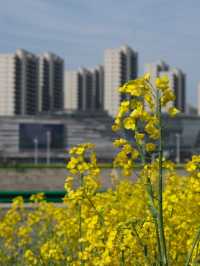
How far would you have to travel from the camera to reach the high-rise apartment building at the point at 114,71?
124 meters

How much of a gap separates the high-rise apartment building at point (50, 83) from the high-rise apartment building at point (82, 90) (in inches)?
259

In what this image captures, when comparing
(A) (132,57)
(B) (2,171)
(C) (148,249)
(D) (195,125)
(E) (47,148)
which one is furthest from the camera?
(A) (132,57)

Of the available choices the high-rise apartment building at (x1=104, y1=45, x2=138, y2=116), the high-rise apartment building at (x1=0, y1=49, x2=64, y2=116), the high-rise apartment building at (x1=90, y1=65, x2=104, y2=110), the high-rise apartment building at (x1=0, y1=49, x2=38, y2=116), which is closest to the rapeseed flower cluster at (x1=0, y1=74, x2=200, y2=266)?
the high-rise apartment building at (x1=0, y1=49, x2=38, y2=116)

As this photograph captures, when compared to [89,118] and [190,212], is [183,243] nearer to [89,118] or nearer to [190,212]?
[190,212]

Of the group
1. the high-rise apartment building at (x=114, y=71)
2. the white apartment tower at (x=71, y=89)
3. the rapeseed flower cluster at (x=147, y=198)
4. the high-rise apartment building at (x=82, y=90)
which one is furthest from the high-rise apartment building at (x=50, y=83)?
the rapeseed flower cluster at (x=147, y=198)

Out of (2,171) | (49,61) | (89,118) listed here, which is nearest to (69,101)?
(49,61)

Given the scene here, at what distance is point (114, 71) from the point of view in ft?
413

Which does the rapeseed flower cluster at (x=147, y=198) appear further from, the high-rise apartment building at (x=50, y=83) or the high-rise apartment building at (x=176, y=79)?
the high-rise apartment building at (x=176, y=79)

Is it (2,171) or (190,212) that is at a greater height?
(190,212)

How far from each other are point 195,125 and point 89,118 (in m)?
21.4

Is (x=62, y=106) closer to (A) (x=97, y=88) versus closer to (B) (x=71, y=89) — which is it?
(B) (x=71, y=89)

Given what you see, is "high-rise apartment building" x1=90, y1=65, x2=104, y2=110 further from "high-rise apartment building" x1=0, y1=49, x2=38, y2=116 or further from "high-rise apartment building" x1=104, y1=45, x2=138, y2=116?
"high-rise apartment building" x1=0, y1=49, x2=38, y2=116

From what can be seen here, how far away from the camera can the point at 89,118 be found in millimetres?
107625

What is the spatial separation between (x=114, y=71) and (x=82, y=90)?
1493 cm
